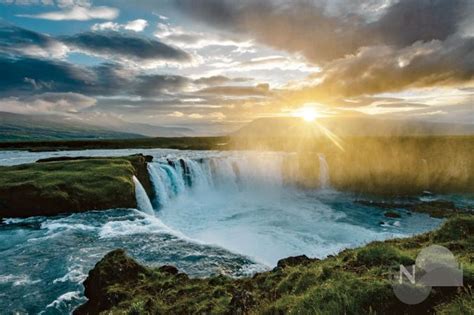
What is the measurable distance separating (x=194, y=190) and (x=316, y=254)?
26030 millimetres

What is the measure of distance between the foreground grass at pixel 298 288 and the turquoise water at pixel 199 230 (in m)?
2.43

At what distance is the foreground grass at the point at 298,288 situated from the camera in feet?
20.5

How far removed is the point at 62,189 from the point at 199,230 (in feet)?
46.6

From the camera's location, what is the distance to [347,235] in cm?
3025

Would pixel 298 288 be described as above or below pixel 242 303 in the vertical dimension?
above

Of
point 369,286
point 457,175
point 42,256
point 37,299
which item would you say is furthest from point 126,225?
point 457,175

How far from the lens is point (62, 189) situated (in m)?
28.6

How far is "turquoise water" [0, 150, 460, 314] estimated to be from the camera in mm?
15315

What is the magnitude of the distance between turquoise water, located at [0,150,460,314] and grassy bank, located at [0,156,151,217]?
1796mm

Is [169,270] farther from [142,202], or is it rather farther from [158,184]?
[158,184]

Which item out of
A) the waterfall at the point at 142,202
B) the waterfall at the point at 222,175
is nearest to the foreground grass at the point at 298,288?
the waterfall at the point at 142,202

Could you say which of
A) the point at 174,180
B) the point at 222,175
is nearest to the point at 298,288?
the point at 174,180

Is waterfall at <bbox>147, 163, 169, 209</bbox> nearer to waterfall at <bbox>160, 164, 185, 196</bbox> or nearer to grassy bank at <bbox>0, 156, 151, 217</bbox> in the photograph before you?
waterfall at <bbox>160, 164, 185, 196</bbox>

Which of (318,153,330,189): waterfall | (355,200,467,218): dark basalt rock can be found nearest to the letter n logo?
(355,200,467,218): dark basalt rock
